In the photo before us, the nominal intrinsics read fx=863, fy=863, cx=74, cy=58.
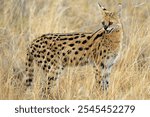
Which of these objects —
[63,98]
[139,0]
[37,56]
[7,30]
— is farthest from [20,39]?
[139,0]

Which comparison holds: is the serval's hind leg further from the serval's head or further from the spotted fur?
the serval's head

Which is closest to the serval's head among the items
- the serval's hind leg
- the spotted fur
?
the spotted fur

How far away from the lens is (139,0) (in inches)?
451

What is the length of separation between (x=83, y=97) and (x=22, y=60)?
116 cm

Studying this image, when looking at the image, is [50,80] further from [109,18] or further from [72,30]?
[72,30]

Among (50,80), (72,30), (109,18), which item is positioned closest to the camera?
(50,80)

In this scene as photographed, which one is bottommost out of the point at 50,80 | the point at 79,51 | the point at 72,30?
the point at 50,80

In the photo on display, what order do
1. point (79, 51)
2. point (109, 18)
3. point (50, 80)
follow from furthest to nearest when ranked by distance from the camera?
1. point (79, 51)
2. point (109, 18)
3. point (50, 80)

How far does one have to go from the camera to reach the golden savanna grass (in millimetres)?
8508

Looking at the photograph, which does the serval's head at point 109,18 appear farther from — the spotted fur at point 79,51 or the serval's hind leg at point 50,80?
the serval's hind leg at point 50,80

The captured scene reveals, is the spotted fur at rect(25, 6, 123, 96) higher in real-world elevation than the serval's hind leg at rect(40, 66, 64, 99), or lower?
higher

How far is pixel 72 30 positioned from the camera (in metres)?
10.8

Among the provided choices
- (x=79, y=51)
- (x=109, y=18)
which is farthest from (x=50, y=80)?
(x=109, y=18)

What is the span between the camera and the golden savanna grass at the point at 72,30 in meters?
8.51
